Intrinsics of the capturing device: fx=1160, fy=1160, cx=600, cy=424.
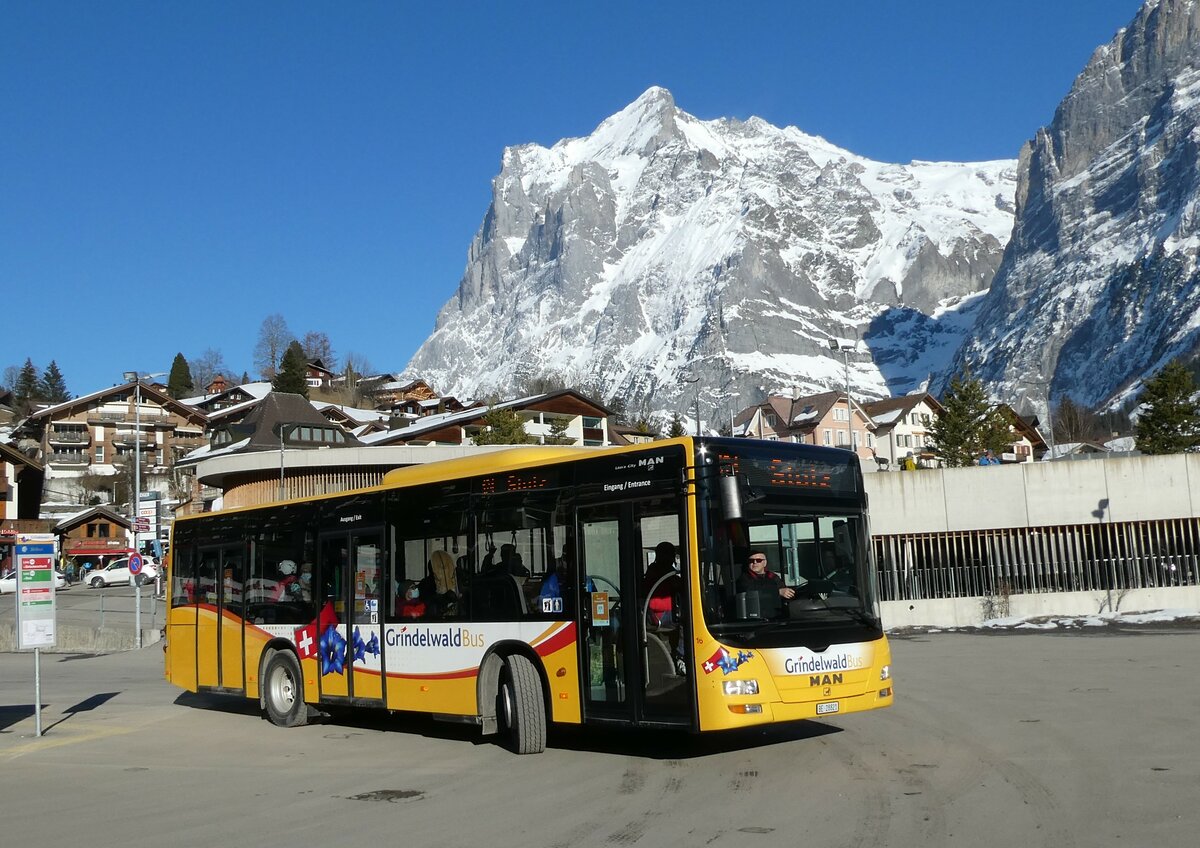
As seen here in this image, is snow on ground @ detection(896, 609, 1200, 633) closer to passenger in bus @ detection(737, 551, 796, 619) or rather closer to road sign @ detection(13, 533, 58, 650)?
passenger in bus @ detection(737, 551, 796, 619)

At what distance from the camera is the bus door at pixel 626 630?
1000 centimetres

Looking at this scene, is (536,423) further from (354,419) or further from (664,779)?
(664,779)

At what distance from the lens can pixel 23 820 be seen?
929 cm

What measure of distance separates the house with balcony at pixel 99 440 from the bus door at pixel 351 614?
89.2 meters

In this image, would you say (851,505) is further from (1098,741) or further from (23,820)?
(23,820)

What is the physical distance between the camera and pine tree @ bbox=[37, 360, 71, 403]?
149m

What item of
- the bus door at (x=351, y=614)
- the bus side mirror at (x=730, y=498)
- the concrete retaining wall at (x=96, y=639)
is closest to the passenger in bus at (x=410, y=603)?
the bus door at (x=351, y=614)

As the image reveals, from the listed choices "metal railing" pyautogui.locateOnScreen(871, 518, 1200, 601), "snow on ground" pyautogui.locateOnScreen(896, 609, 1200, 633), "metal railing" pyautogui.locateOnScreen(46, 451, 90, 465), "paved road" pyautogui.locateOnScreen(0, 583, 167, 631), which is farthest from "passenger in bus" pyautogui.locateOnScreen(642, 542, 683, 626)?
"metal railing" pyautogui.locateOnScreen(46, 451, 90, 465)

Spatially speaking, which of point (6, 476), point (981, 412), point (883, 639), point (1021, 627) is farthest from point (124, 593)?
point (883, 639)

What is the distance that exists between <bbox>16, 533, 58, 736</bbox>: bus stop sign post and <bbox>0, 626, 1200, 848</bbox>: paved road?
4.03 ft

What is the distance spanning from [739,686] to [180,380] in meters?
142

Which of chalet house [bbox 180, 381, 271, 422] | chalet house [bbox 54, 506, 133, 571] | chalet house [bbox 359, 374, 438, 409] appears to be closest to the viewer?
chalet house [bbox 54, 506, 133, 571]

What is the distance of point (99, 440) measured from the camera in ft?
330

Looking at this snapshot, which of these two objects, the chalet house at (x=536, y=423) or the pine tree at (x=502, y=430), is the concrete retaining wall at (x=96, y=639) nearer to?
the pine tree at (x=502, y=430)
